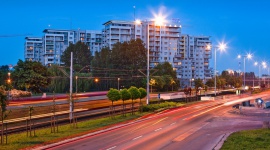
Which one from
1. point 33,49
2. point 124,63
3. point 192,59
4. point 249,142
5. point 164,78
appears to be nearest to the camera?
point 249,142

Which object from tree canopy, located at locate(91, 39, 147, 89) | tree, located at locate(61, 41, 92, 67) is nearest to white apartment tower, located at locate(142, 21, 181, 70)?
tree, located at locate(61, 41, 92, 67)

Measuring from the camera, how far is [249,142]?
2280 cm

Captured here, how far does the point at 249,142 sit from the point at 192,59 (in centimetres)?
13589

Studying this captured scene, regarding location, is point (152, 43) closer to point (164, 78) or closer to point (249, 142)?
point (164, 78)

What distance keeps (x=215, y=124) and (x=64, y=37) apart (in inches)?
4995

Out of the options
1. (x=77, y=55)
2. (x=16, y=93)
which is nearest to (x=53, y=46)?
(x=77, y=55)

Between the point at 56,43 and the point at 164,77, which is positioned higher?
the point at 56,43

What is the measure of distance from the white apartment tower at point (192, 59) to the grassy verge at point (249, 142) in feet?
383

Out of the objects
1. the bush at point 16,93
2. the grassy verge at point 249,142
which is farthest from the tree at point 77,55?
the grassy verge at point 249,142

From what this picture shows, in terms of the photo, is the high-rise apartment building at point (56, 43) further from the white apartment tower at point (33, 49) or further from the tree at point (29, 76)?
the tree at point (29, 76)

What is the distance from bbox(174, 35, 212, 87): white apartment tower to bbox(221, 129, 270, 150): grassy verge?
116657mm

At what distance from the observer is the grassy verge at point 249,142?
2116 centimetres

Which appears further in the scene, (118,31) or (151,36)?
(151,36)

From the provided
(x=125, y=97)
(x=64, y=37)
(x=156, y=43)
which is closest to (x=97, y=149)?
(x=125, y=97)
